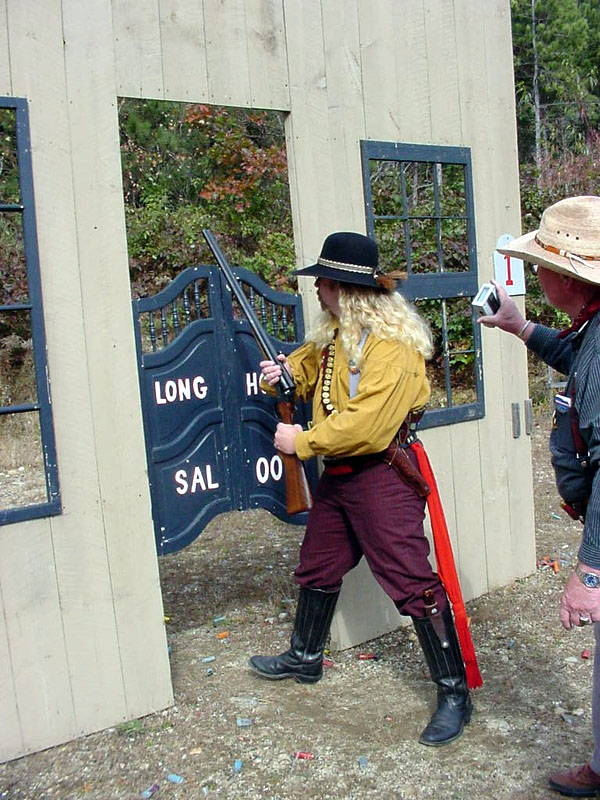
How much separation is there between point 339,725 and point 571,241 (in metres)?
2.27

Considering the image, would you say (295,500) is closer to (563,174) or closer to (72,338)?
(72,338)

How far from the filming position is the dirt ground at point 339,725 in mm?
3133

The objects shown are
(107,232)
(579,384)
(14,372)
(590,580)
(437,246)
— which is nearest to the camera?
(590,580)

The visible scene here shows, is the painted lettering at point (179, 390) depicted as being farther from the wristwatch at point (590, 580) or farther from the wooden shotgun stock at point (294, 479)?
the wristwatch at point (590, 580)

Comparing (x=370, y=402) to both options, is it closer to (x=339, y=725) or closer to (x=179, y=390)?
(x=179, y=390)

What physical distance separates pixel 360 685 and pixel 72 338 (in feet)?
7.05

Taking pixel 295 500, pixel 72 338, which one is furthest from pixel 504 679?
pixel 72 338

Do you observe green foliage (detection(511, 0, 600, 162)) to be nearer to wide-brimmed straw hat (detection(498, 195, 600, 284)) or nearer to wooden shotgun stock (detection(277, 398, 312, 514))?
wooden shotgun stock (detection(277, 398, 312, 514))

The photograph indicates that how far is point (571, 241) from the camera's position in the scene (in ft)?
8.61

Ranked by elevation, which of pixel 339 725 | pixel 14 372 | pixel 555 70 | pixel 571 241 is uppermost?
pixel 555 70

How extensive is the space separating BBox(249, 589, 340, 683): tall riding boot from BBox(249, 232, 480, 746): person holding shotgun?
40cm

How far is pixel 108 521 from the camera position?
3494 millimetres

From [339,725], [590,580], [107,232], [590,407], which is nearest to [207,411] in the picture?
[107,232]

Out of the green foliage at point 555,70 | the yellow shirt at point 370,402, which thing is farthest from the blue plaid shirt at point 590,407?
the green foliage at point 555,70
